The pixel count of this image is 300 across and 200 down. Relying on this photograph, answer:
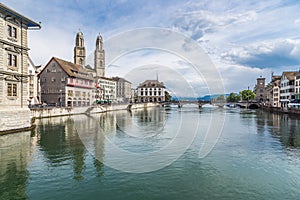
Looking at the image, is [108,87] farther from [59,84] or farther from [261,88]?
[261,88]

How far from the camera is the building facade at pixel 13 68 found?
84.0 feet

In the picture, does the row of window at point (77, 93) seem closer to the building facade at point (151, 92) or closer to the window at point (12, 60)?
the window at point (12, 60)

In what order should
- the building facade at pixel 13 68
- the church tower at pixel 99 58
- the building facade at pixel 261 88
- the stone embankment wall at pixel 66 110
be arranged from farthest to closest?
the building facade at pixel 261 88 → the church tower at pixel 99 58 → the stone embankment wall at pixel 66 110 → the building facade at pixel 13 68

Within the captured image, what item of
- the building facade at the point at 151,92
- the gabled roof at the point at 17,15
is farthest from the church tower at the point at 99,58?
the gabled roof at the point at 17,15

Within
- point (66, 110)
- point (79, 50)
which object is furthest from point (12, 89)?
point (79, 50)

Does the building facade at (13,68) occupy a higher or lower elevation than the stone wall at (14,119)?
higher

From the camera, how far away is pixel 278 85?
96562 mm

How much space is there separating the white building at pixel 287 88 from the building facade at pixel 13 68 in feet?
259

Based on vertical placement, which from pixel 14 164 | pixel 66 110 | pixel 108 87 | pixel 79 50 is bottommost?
pixel 14 164

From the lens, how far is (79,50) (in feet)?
401

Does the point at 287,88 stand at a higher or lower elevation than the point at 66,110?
higher

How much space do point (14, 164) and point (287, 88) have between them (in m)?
87.4

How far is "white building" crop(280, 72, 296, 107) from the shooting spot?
78.8 meters

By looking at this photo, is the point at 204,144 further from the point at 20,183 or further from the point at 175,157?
the point at 20,183
